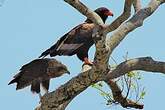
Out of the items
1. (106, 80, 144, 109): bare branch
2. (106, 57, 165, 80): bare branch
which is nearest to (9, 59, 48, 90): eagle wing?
(106, 80, 144, 109): bare branch

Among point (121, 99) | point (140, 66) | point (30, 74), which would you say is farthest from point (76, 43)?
point (140, 66)

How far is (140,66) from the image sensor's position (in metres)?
4.66

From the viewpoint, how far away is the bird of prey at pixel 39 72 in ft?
20.4

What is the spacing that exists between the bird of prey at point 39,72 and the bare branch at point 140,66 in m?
1.58

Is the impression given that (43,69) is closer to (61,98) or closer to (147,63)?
(61,98)

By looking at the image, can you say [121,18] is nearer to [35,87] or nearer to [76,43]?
[76,43]

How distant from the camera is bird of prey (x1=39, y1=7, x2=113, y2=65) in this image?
6387 mm

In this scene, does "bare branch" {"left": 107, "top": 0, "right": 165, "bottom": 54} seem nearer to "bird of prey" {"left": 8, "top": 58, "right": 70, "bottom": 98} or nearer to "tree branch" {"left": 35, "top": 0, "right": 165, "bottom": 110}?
"tree branch" {"left": 35, "top": 0, "right": 165, "bottom": 110}

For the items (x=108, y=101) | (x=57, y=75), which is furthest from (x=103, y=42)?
(x=57, y=75)

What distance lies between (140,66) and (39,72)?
6.91 feet

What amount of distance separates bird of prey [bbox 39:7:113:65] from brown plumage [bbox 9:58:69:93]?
16cm

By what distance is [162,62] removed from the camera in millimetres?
4598

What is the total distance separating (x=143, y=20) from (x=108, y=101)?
1355 mm

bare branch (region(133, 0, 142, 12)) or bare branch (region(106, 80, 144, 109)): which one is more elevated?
bare branch (region(133, 0, 142, 12))
